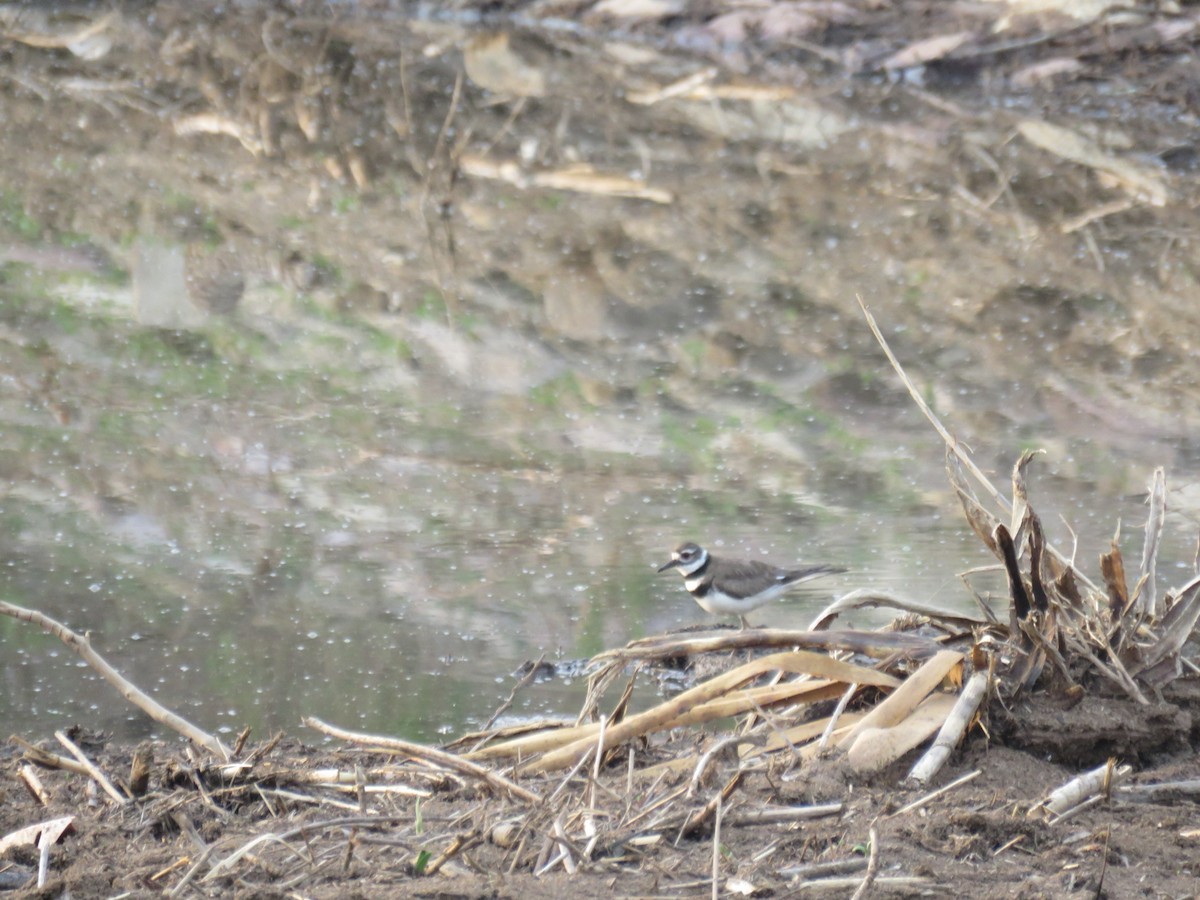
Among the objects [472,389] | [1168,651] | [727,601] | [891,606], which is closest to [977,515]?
[891,606]

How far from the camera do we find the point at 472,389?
6.49m

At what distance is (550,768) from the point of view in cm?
287

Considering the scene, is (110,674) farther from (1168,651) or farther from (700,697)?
(1168,651)

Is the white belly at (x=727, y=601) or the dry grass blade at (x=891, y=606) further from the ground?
the dry grass blade at (x=891, y=606)

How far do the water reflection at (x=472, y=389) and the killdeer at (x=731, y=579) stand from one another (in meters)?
0.13

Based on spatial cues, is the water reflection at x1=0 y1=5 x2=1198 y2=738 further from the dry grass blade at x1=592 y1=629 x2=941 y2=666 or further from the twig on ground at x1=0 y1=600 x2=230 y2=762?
the dry grass blade at x1=592 y1=629 x2=941 y2=666

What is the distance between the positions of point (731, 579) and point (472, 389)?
91.0 inches

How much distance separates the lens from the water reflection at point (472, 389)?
4445 millimetres

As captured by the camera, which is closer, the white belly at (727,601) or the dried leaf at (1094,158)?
the white belly at (727,601)

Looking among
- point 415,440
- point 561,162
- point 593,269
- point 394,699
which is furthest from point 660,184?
point 394,699

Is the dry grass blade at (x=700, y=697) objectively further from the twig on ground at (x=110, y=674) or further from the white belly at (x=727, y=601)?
the white belly at (x=727, y=601)

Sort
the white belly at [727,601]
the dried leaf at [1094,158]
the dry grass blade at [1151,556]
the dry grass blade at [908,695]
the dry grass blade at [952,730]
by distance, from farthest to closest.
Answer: the dried leaf at [1094,158], the white belly at [727,601], the dry grass blade at [1151,556], the dry grass blade at [908,695], the dry grass blade at [952,730]

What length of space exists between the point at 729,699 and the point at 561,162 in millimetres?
8163

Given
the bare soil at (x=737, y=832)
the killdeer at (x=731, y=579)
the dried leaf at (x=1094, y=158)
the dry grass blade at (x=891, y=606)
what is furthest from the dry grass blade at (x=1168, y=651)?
the dried leaf at (x=1094, y=158)
